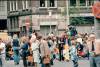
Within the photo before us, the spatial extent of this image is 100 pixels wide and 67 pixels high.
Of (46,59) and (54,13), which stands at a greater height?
(46,59)

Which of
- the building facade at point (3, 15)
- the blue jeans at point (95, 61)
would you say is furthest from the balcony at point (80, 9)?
the blue jeans at point (95, 61)

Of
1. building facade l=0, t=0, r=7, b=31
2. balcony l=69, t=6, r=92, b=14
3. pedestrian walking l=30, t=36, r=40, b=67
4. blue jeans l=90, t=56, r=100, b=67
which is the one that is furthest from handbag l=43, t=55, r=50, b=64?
building facade l=0, t=0, r=7, b=31

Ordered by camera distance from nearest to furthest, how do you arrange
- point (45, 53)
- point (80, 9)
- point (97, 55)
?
point (97, 55) < point (45, 53) < point (80, 9)

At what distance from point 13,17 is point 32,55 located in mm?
41779

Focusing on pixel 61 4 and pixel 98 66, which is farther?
pixel 61 4

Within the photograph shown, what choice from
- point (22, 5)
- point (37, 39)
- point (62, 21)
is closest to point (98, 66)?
point (37, 39)

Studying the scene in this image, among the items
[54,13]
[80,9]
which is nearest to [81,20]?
[80,9]

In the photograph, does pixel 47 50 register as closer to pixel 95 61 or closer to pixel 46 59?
pixel 46 59

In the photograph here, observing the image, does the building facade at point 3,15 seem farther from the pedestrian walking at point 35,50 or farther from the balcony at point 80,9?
the pedestrian walking at point 35,50

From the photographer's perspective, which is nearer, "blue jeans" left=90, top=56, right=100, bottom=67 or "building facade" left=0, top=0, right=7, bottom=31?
"blue jeans" left=90, top=56, right=100, bottom=67

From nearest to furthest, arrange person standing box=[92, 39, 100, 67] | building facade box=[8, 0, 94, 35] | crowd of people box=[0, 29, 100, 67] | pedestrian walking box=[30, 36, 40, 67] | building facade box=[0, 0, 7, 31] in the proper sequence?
→ person standing box=[92, 39, 100, 67]
crowd of people box=[0, 29, 100, 67]
pedestrian walking box=[30, 36, 40, 67]
building facade box=[8, 0, 94, 35]
building facade box=[0, 0, 7, 31]

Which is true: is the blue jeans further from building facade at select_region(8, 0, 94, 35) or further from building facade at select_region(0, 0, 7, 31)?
building facade at select_region(0, 0, 7, 31)

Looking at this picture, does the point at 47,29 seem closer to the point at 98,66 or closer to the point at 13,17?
the point at 13,17

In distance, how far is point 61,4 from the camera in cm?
6381
